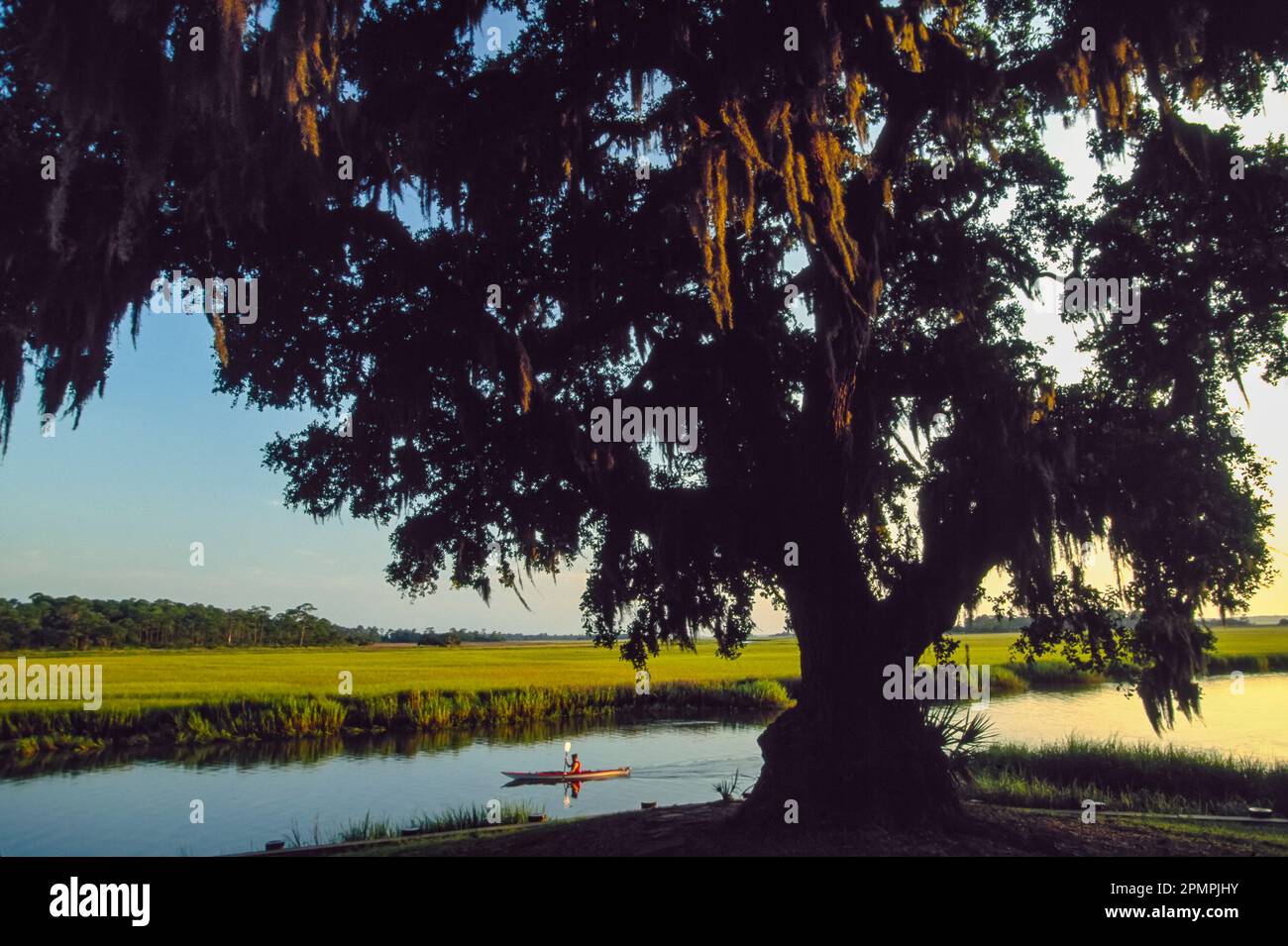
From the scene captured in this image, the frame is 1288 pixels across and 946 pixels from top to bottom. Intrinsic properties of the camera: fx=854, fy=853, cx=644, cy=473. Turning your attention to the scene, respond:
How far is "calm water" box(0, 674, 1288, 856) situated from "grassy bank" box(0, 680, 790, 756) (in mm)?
1381

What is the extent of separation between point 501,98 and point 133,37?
3.31 metres

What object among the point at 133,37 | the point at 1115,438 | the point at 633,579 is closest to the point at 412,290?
the point at 133,37

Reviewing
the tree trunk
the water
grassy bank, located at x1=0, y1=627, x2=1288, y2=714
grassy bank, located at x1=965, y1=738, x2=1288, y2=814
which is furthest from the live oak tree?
grassy bank, located at x1=0, y1=627, x2=1288, y2=714

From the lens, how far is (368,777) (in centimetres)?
2658

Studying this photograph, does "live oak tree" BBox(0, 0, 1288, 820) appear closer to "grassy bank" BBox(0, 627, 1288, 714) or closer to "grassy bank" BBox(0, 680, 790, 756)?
"grassy bank" BBox(0, 627, 1288, 714)

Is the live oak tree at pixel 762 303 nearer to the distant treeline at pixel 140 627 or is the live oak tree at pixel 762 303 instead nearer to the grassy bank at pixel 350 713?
the grassy bank at pixel 350 713

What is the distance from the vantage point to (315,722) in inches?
1305

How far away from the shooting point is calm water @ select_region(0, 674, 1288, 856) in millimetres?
20562

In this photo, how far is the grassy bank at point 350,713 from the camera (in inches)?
1151

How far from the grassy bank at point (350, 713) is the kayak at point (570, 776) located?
1120 centimetres

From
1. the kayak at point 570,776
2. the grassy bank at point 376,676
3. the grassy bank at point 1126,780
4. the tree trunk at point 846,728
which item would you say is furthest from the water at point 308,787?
the tree trunk at point 846,728

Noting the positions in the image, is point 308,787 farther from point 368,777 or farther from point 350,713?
point 350,713

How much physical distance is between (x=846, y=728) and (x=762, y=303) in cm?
547

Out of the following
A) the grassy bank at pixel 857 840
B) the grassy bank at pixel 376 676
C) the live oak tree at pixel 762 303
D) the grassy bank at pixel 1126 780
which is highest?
the live oak tree at pixel 762 303
